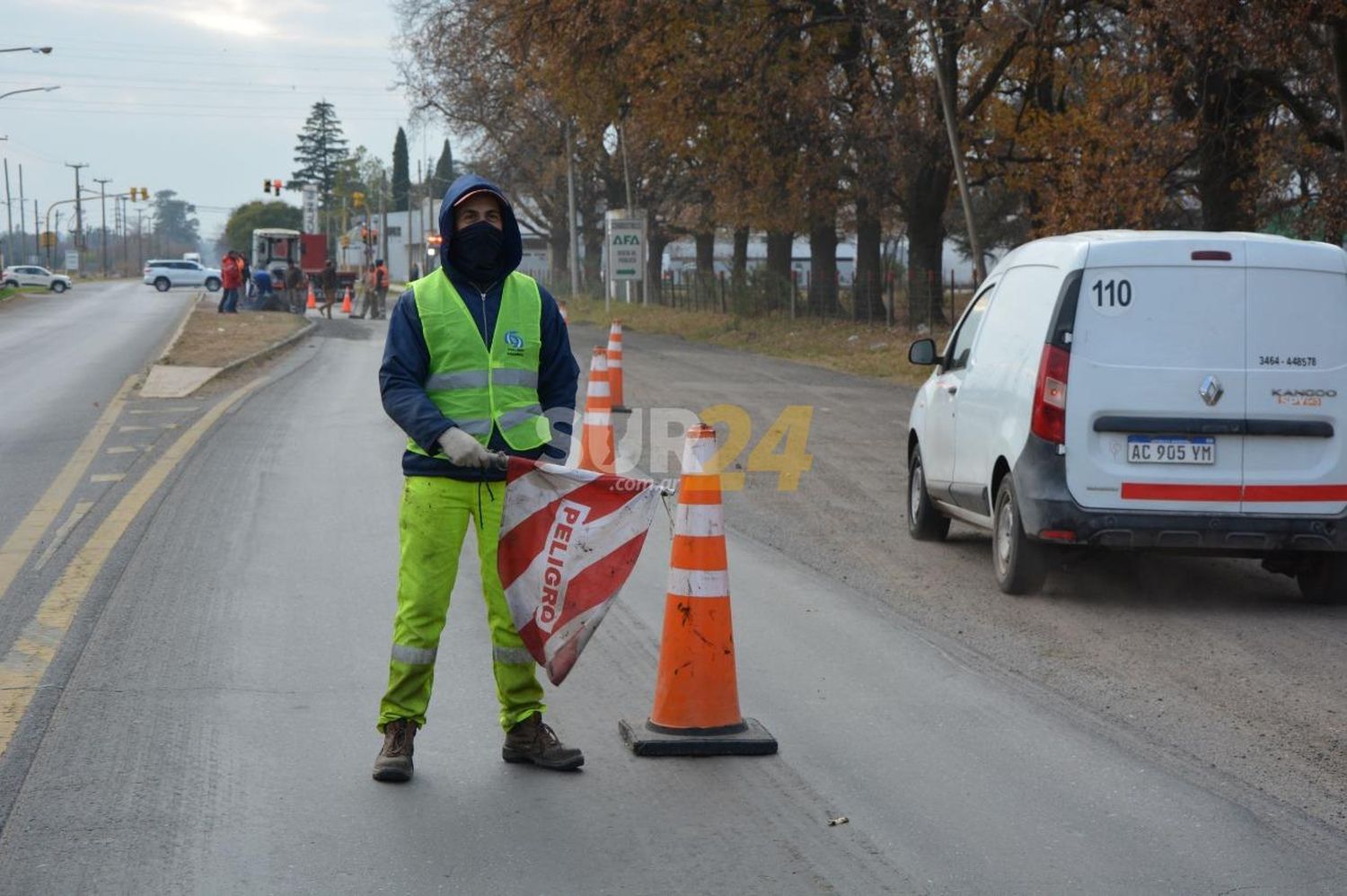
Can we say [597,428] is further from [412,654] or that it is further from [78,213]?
[78,213]

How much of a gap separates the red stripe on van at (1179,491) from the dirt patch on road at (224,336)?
19.4 metres

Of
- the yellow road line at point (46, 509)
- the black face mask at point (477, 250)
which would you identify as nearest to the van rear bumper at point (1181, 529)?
the black face mask at point (477, 250)

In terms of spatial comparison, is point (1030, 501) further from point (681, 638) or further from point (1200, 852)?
point (1200, 852)

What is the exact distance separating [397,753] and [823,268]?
38063 millimetres

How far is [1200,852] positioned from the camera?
4.87 metres

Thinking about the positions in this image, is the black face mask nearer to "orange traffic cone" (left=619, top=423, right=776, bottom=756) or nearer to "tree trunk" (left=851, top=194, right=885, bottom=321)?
"orange traffic cone" (left=619, top=423, right=776, bottom=756)

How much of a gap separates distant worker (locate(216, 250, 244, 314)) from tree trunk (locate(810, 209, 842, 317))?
1496 centimetres

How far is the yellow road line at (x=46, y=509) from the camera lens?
9.20 metres

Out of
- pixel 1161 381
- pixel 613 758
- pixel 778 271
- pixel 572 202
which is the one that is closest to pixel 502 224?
pixel 613 758

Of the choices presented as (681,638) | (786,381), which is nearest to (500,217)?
(681,638)

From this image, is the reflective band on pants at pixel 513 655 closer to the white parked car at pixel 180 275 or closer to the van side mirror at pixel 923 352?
the van side mirror at pixel 923 352

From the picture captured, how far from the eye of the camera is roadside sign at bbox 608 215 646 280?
4378 centimetres

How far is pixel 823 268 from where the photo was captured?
4281cm

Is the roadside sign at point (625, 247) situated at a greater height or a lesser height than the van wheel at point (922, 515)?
greater
